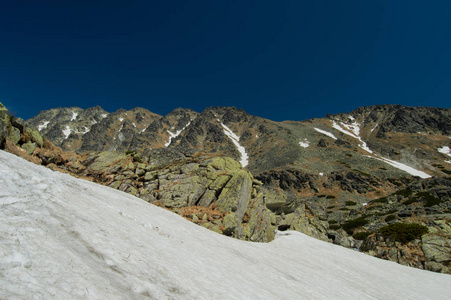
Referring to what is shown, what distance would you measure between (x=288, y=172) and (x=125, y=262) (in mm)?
90139

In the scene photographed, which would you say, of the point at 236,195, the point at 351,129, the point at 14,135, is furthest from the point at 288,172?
the point at 351,129

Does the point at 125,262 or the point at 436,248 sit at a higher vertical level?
the point at 436,248

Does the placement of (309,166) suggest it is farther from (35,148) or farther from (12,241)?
(12,241)

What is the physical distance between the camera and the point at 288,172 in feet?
297

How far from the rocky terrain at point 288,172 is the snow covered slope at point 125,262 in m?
6.61

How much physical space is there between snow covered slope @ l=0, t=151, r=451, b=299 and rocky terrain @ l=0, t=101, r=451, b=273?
6615 mm

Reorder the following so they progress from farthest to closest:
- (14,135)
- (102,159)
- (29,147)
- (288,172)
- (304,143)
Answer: (304,143), (288,172), (102,159), (29,147), (14,135)

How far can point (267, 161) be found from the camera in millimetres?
116312

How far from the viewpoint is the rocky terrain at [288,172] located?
818 inches

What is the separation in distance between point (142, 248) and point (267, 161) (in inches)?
4411

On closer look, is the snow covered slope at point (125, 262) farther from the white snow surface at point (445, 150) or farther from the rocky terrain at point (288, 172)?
the white snow surface at point (445, 150)

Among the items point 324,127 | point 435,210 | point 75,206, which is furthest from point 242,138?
point 75,206

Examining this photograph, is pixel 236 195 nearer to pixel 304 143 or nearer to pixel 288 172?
pixel 288 172

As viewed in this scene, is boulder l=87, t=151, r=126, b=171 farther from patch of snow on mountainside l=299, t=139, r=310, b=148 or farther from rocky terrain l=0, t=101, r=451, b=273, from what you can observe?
patch of snow on mountainside l=299, t=139, r=310, b=148
